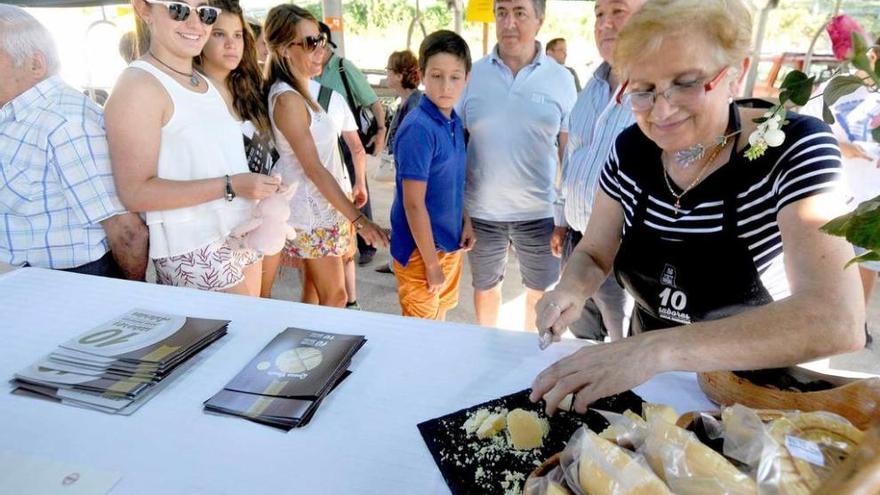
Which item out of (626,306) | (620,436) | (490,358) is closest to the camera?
Result: (620,436)

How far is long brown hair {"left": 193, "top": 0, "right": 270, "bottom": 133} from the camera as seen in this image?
211 centimetres

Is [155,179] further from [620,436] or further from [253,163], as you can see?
[620,436]

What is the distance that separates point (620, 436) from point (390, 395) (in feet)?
1.77

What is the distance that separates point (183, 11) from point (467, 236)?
140cm

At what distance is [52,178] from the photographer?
5.23 ft

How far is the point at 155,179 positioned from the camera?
1.64 m

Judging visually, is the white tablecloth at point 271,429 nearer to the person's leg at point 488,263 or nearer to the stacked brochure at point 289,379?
the stacked brochure at point 289,379

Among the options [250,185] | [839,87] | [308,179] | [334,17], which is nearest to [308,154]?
[308,179]

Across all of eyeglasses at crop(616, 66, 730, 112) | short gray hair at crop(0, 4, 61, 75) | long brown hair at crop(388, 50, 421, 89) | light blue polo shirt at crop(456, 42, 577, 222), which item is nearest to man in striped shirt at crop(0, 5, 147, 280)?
short gray hair at crop(0, 4, 61, 75)

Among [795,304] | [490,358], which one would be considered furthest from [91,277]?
[795,304]

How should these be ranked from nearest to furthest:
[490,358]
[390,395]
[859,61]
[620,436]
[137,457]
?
1. [859,61]
2. [620,436]
3. [137,457]
4. [390,395]
5. [490,358]

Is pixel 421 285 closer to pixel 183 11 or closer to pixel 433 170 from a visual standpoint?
pixel 433 170

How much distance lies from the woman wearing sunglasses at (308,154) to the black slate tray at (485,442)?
1.44m

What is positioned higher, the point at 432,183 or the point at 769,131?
the point at 769,131
